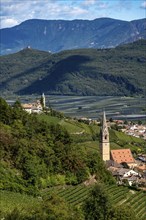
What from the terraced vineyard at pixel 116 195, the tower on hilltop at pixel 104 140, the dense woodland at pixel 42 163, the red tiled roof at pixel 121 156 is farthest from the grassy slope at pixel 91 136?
the terraced vineyard at pixel 116 195

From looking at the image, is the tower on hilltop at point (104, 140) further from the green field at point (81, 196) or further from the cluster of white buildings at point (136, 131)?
the cluster of white buildings at point (136, 131)

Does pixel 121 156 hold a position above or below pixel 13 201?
below

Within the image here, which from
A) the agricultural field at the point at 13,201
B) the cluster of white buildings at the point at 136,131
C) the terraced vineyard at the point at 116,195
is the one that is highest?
the agricultural field at the point at 13,201

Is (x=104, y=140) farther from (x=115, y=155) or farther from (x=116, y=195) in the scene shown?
(x=116, y=195)

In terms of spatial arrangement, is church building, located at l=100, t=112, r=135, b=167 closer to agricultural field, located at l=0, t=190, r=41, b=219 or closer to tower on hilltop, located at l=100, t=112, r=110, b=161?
tower on hilltop, located at l=100, t=112, r=110, b=161

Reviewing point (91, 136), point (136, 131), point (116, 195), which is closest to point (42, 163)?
point (116, 195)

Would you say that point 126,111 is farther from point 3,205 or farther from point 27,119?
point 3,205

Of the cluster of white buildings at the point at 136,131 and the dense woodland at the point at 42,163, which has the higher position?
the dense woodland at the point at 42,163
